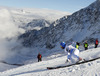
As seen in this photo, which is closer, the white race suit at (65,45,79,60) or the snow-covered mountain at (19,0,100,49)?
the white race suit at (65,45,79,60)

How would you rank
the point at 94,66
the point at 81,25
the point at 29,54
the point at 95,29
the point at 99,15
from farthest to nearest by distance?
1. the point at 29,54
2. the point at 81,25
3. the point at 99,15
4. the point at 95,29
5. the point at 94,66

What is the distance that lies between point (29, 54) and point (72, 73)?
182773 mm

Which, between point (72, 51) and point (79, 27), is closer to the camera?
point (72, 51)

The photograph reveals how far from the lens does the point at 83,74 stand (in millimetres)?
7270

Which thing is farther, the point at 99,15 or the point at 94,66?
the point at 99,15

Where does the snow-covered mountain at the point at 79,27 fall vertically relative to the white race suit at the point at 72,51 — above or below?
above

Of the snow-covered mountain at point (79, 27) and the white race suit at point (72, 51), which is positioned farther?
the snow-covered mountain at point (79, 27)

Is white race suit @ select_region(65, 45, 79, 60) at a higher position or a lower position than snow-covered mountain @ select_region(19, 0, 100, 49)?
lower

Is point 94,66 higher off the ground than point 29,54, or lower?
lower

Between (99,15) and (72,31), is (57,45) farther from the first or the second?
(99,15)

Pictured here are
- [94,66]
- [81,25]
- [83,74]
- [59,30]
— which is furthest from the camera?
[59,30]

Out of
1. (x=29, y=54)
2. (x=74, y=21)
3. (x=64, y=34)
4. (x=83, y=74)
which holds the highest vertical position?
(x=74, y=21)

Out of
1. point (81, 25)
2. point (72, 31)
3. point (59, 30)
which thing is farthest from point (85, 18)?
point (59, 30)

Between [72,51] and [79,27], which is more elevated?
[79,27]
